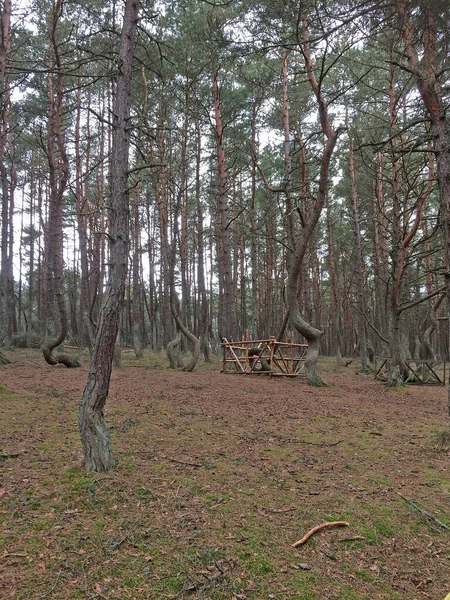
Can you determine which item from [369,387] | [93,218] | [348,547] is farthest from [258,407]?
[93,218]

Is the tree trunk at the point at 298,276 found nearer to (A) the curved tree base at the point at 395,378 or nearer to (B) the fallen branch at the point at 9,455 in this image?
(A) the curved tree base at the point at 395,378

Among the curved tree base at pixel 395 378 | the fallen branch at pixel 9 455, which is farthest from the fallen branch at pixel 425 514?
the curved tree base at pixel 395 378

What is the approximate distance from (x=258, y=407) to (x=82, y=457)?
4.13m

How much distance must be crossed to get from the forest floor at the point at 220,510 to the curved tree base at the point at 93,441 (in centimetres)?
11

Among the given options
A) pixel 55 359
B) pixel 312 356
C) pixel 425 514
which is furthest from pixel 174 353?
pixel 425 514

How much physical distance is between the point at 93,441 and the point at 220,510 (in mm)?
1338

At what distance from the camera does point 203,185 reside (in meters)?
25.1

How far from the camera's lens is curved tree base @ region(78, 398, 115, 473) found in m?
3.56

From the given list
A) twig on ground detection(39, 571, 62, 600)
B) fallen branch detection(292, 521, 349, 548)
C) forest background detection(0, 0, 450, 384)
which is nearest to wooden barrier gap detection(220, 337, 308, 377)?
forest background detection(0, 0, 450, 384)

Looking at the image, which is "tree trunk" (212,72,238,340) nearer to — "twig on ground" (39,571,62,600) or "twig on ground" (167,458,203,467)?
"twig on ground" (167,458,203,467)

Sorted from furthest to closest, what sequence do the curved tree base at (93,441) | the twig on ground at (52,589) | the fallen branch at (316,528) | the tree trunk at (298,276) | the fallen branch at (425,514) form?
the tree trunk at (298,276) → the curved tree base at (93,441) → the fallen branch at (425,514) → the fallen branch at (316,528) → the twig on ground at (52,589)

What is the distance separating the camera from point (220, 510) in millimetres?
3076

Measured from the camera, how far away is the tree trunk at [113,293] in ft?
11.8

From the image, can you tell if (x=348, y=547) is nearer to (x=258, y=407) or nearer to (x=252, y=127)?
(x=258, y=407)
